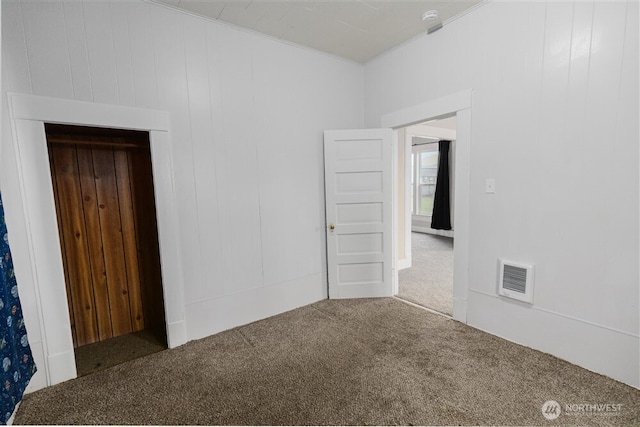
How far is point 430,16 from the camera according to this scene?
8.14 feet

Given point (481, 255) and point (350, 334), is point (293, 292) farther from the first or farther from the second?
point (481, 255)

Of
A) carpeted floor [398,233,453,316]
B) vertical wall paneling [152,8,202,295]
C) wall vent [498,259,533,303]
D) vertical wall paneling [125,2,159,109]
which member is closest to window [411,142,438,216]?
carpeted floor [398,233,453,316]

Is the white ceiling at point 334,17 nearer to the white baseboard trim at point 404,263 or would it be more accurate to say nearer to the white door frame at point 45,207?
the white door frame at point 45,207

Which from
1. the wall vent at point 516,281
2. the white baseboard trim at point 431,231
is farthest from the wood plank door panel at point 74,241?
the white baseboard trim at point 431,231

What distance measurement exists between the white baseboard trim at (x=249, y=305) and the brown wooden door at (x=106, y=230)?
1.41 feet

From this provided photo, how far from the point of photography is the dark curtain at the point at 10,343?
144 cm

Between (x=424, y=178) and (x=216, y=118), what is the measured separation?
21.3 ft

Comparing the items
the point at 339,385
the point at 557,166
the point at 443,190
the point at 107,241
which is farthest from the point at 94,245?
the point at 443,190

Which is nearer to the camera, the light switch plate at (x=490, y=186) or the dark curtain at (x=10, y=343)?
the dark curtain at (x=10, y=343)

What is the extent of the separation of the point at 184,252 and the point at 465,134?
2.61 meters

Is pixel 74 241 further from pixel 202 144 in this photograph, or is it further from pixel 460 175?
pixel 460 175

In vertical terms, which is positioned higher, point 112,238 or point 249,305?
point 112,238

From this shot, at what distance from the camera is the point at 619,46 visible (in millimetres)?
1746

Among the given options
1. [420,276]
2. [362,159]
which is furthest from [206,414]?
[420,276]
